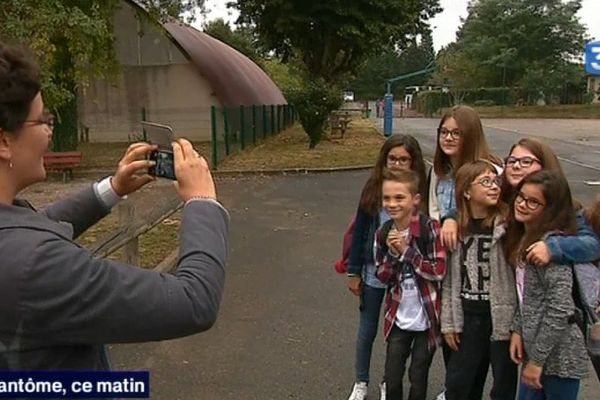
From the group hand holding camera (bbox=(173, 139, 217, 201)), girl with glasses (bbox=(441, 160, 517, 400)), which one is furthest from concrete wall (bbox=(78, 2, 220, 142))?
hand holding camera (bbox=(173, 139, 217, 201))

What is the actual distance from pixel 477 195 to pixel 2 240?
2262 mm

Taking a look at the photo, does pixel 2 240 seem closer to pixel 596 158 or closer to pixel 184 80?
pixel 596 158

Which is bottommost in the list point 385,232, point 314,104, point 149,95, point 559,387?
point 559,387

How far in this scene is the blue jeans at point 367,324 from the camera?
3.46m

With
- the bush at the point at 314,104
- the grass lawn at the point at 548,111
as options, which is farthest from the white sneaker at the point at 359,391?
the grass lawn at the point at 548,111

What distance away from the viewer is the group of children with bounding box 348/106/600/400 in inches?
98.7

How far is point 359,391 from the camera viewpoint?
3535 millimetres

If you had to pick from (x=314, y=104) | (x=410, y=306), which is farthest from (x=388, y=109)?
(x=410, y=306)

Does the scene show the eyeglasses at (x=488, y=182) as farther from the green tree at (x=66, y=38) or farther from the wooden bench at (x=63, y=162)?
the wooden bench at (x=63, y=162)

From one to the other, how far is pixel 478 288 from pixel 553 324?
1.60 feet

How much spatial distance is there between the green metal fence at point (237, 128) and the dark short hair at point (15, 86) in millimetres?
13422

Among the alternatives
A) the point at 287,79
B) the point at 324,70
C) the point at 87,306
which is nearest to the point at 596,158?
the point at 324,70

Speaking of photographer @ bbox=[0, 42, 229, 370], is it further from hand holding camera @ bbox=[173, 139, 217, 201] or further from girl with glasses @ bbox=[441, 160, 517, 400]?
girl with glasses @ bbox=[441, 160, 517, 400]

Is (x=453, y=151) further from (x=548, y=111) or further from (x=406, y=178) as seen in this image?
(x=548, y=111)
